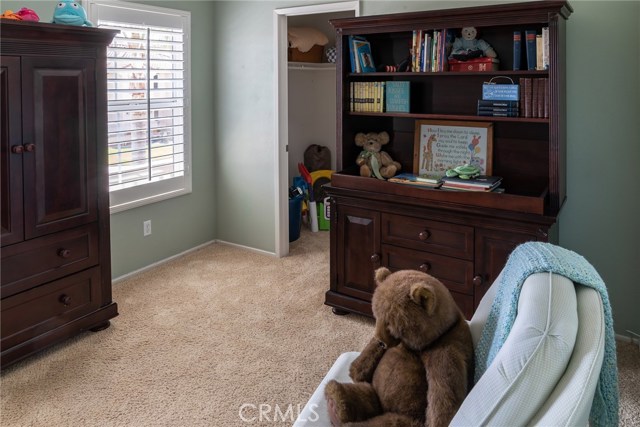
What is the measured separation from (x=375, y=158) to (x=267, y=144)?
129 centimetres

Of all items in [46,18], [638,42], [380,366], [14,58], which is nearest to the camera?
[380,366]

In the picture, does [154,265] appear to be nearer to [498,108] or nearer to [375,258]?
[375,258]

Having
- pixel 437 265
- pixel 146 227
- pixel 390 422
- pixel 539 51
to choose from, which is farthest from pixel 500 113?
pixel 146 227

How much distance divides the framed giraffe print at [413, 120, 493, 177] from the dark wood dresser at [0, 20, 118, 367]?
6.01 ft

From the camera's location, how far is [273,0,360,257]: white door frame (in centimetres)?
422

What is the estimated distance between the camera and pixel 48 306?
2.88 meters

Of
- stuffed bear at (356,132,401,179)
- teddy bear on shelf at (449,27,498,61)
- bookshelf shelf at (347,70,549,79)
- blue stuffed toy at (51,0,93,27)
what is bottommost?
stuffed bear at (356,132,401,179)

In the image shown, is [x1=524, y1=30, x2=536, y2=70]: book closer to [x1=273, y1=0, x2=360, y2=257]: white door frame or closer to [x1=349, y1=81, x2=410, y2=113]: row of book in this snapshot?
[x1=349, y1=81, x2=410, y2=113]: row of book

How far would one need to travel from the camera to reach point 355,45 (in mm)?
3369

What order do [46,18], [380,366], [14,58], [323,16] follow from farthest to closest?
1. [323,16]
2. [46,18]
3. [14,58]
4. [380,366]

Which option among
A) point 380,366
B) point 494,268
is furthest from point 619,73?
point 380,366

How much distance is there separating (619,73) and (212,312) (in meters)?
2.66

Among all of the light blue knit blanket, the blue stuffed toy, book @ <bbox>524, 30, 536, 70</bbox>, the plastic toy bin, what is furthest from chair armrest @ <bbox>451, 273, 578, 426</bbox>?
the plastic toy bin

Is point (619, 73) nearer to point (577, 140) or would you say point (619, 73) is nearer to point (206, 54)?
point (577, 140)
